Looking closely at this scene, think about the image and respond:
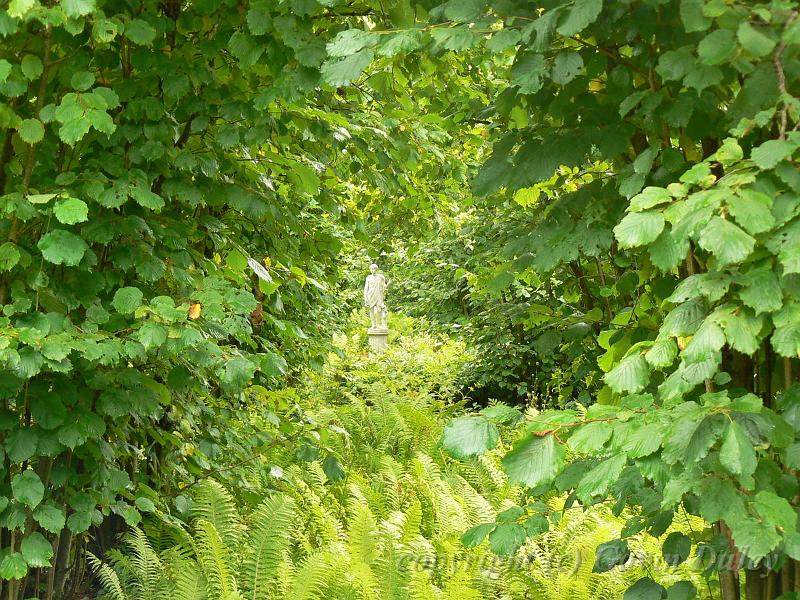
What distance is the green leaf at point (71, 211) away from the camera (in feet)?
6.56

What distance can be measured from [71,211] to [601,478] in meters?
1.43

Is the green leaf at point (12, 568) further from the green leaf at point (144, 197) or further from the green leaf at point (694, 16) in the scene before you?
the green leaf at point (694, 16)

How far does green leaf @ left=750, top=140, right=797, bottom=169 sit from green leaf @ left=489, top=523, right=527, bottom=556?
0.89 metres

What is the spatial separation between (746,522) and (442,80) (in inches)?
90.2

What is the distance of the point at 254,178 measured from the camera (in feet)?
10.4

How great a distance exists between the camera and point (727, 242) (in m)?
1.23

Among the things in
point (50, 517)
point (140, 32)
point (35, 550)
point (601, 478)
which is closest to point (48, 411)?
point (50, 517)

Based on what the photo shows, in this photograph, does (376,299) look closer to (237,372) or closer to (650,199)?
(237,372)

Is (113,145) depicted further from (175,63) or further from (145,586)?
(145,586)

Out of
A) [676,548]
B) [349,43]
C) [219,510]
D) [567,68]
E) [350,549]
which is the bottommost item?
[350,549]

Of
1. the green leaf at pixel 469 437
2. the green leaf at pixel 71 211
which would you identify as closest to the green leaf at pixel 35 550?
the green leaf at pixel 71 211

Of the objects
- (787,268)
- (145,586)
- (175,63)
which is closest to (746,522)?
(787,268)

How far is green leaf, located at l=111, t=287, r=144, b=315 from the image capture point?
7.27ft

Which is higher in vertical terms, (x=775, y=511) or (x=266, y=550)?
(x=775, y=511)
